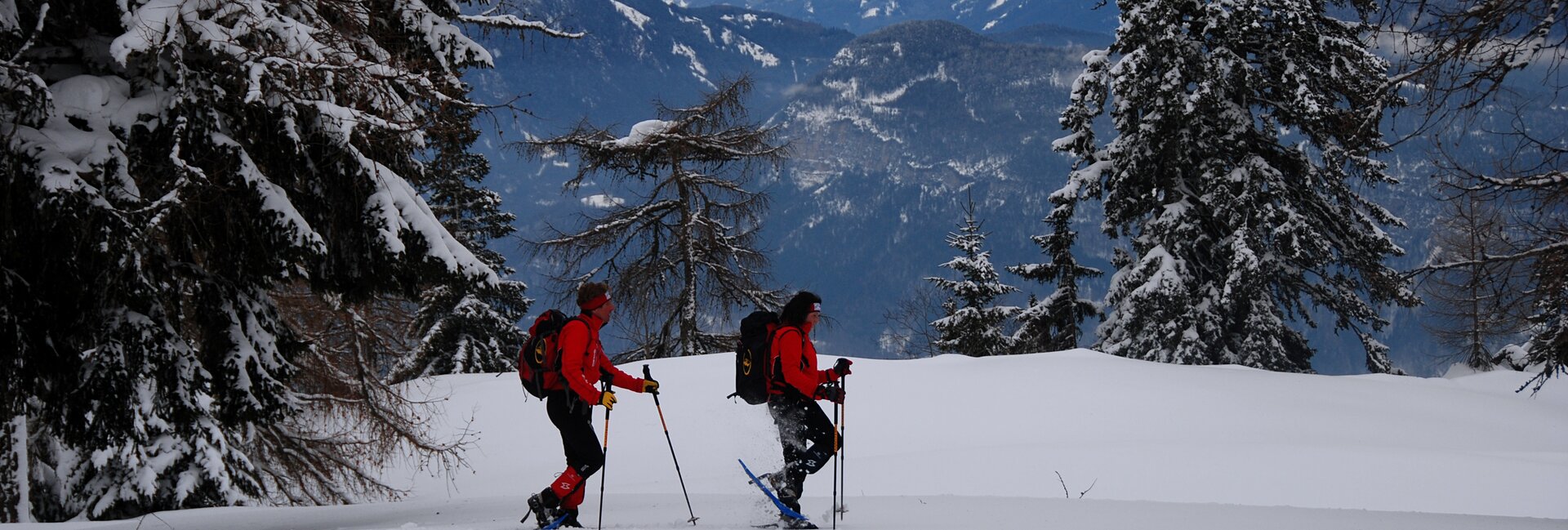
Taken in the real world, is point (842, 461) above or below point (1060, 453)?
below

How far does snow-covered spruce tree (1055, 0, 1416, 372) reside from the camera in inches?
758

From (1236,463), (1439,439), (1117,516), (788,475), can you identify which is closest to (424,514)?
(788,475)

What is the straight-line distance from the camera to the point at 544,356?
21.0 ft

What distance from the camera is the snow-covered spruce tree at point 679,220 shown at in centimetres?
2098

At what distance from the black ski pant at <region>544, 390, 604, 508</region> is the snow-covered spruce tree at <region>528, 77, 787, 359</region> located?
47.4 ft

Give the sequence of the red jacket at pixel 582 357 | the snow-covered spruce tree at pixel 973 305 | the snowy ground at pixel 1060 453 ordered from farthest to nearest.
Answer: the snow-covered spruce tree at pixel 973 305 → the snowy ground at pixel 1060 453 → the red jacket at pixel 582 357

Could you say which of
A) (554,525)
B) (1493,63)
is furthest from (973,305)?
(554,525)

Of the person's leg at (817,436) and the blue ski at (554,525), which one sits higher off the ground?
the person's leg at (817,436)

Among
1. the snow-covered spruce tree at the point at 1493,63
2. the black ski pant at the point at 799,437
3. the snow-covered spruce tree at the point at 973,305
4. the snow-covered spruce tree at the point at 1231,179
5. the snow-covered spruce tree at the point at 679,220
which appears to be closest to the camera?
the snow-covered spruce tree at the point at 1493,63

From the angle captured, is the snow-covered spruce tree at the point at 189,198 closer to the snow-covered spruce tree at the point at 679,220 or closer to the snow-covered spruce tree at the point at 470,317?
the snow-covered spruce tree at the point at 679,220

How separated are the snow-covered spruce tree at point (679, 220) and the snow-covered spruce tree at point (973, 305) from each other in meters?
8.46

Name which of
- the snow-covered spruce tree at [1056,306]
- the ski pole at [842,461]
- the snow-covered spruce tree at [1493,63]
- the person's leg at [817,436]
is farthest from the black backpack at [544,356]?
the snow-covered spruce tree at [1056,306]

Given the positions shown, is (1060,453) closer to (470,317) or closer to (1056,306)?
(1056,306)

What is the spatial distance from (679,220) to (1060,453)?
12.7 m
